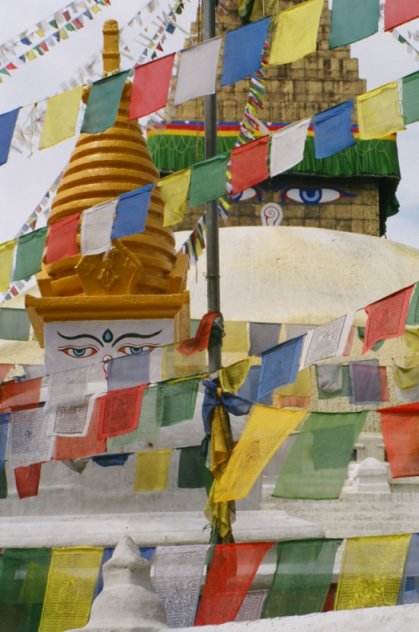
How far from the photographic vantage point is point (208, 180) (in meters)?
5.81

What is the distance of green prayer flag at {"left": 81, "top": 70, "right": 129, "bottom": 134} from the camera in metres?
6.02

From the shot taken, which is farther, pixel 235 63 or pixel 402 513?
pixel 402 513

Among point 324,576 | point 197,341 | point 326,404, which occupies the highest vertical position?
point 326,404

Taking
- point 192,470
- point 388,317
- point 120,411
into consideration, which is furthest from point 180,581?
point 388,317

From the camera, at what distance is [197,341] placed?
5.71 meters

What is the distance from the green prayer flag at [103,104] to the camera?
602 cm

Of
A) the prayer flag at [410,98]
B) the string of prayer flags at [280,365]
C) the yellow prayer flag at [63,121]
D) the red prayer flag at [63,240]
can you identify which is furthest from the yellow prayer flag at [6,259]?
the prayer flag at [410,98]

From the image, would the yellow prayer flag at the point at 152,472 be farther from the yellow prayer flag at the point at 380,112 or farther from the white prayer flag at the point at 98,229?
the yellow prayer flag at the point at 380,112

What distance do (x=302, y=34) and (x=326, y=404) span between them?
32.7 ft

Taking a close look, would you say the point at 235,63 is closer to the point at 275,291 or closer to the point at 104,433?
the point at 104,433

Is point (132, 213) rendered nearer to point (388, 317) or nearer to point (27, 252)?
point (27, 252)

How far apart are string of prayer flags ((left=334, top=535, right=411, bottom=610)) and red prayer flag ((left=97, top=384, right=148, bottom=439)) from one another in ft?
4.43

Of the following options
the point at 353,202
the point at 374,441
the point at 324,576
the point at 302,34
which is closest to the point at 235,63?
the point at 302,34

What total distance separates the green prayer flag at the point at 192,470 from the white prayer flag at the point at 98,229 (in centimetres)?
131
